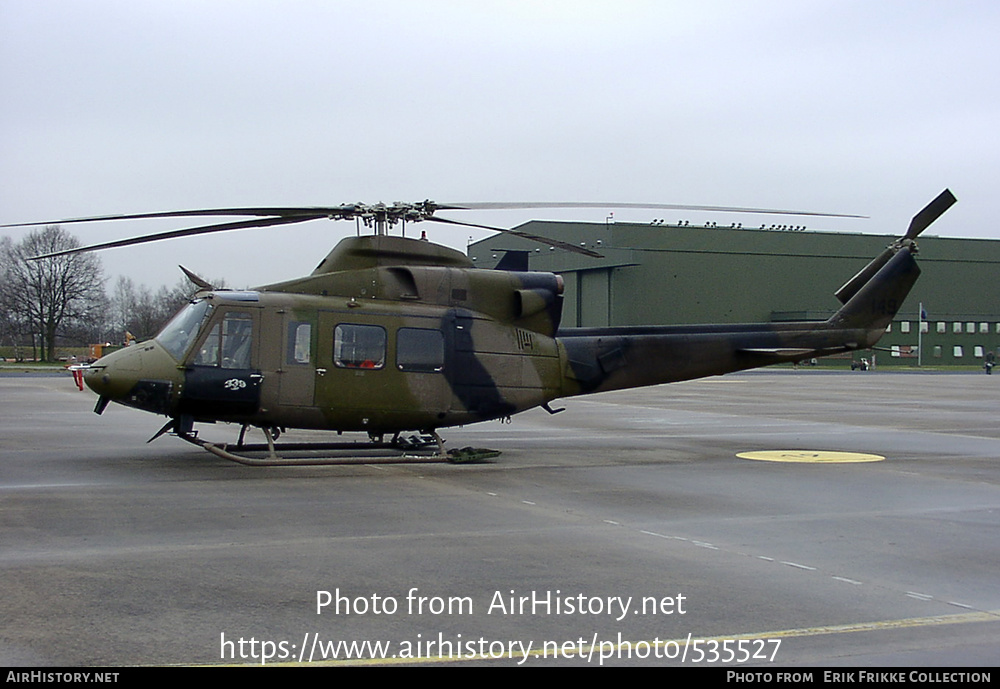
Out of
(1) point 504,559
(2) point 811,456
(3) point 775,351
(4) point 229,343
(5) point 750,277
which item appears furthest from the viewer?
(5) point 750,277

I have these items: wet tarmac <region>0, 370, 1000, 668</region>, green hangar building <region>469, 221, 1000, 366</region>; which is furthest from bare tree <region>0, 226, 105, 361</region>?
wet tarmac <region>0, 370, 1000, 668</region>

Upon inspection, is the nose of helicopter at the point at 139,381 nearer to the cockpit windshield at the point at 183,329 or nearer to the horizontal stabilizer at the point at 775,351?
the cockpit windshield at the point at 183,329

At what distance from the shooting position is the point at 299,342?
45.8 ft

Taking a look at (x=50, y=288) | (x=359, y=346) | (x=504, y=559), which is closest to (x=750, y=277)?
(x=50, y=288)

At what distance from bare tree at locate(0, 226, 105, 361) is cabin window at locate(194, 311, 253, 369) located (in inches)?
2537

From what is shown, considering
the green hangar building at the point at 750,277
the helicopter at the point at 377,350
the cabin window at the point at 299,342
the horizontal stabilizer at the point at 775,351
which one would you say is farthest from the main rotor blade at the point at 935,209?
the green hangar building at the point at 750,277

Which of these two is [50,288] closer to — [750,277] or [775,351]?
[750,277]

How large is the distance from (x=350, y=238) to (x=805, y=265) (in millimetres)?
73278

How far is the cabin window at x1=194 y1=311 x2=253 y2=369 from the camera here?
1351cm

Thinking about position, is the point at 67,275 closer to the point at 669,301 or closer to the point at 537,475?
the point at 669,301

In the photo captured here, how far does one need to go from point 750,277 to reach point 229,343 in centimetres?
7091

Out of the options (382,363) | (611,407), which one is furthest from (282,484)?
(611,407)

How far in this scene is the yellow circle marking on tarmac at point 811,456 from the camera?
1560 centimetres

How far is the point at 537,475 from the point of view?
13.6 m
